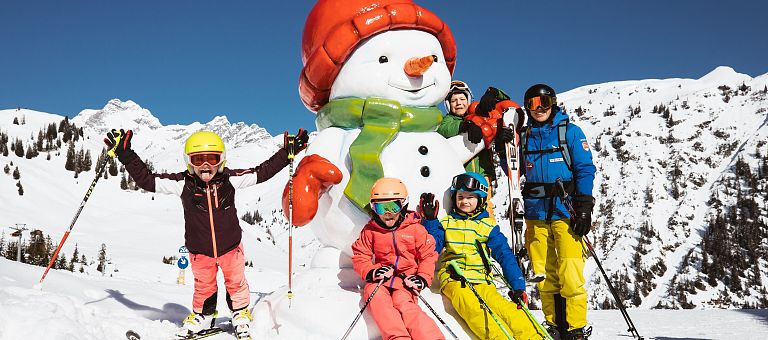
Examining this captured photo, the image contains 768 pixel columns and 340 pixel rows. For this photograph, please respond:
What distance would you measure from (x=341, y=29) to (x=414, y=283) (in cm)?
210

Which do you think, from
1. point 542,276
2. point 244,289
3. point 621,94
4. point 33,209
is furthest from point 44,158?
point 621,94

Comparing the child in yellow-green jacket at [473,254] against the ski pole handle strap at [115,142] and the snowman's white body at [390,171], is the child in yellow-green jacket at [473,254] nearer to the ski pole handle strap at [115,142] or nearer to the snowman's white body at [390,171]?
the snowman's white body at [390,171]

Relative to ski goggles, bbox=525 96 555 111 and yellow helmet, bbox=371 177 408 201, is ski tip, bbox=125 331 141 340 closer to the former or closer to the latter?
yellow helmet, bbox=371 177 408 201

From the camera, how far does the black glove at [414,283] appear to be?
3.32 metres

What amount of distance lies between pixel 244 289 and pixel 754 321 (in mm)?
5657

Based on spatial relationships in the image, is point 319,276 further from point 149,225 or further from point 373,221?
point 149,225

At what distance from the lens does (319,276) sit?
4055 mm

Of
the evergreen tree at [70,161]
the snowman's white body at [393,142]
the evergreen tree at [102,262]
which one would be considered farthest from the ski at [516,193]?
the evergreen tree at [70,161]

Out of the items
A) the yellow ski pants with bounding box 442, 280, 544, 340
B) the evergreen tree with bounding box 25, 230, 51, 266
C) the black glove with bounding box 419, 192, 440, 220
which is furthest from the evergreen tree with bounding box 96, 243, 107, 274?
the yellow ski pants with bounding box 442, 280, 544, 340

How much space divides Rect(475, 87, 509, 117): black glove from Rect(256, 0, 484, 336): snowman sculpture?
1.16ft

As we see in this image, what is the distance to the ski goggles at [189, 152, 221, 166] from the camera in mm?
3689

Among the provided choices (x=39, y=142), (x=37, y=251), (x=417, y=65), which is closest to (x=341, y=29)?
(x=417, y=65)

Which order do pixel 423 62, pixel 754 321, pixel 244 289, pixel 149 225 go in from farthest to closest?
pixel 149 225, pixel 754 321, pixel 423 62, pixel 244 289

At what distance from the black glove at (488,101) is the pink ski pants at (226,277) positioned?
230 cm
